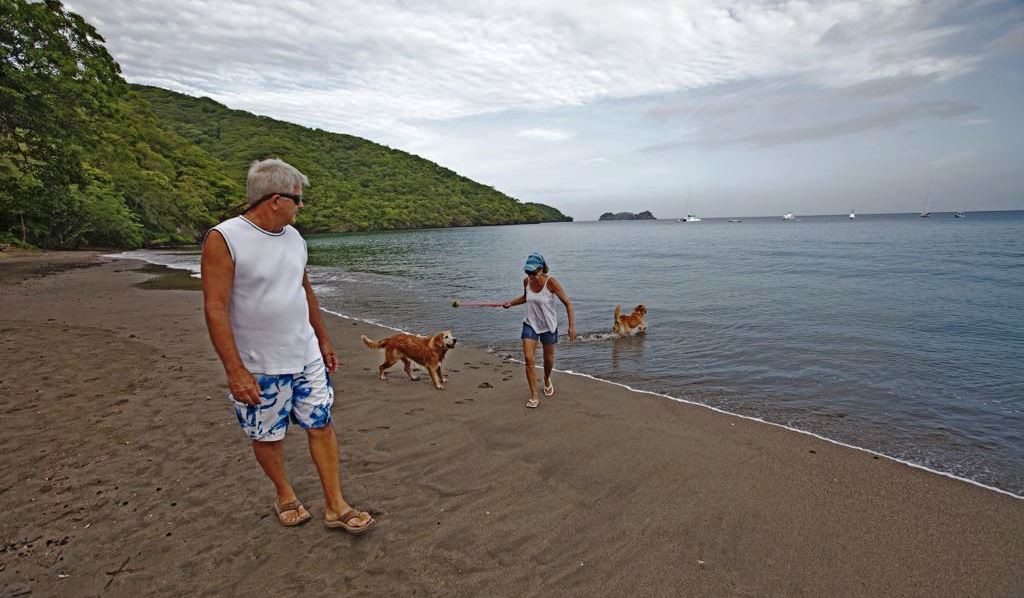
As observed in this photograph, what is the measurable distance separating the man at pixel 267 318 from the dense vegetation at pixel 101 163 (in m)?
0.32

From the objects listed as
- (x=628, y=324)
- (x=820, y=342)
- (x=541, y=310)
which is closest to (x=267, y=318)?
(x=541, y=310)

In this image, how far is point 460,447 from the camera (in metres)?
5.05

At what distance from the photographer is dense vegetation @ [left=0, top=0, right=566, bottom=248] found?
55.9ft

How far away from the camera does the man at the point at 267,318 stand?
9.09 feet

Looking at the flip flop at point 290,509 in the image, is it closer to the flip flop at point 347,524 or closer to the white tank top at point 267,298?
the flip flop at point 347,524

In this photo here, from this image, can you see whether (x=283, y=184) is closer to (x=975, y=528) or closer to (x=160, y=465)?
(x=160, y=465)

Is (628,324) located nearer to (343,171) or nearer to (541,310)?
(541,310)

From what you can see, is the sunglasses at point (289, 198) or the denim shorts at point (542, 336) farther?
the denim shorts at point (542, 336)

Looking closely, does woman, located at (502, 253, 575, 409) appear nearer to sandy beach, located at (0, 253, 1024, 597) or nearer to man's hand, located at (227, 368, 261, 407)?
sandy beach, located at (0, 253, 1024, 597)

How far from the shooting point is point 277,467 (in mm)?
3439

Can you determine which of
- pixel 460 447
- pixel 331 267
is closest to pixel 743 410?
pixel 460 447

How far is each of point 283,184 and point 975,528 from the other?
567 centimetres

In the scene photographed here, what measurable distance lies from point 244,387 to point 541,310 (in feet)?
13.6

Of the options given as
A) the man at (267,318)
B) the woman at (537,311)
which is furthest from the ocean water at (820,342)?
the man at (267,318)
